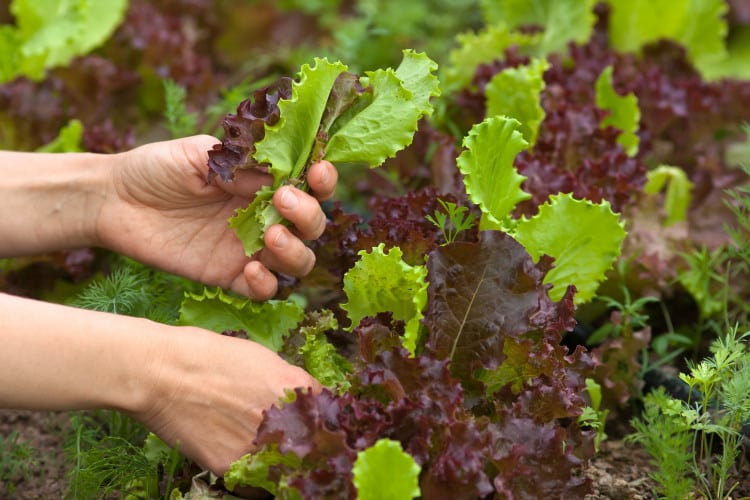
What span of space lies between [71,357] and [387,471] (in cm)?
68

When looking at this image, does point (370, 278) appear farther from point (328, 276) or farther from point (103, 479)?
point (103, 479)

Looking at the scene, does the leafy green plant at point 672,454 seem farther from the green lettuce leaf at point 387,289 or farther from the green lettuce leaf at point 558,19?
the green lettuce leaf at point 558,19

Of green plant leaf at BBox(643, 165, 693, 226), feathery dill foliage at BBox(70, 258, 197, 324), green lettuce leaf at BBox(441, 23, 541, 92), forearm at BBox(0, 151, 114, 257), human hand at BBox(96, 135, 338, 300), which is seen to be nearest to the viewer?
human hand at BBox(96, 135, 338, 300)

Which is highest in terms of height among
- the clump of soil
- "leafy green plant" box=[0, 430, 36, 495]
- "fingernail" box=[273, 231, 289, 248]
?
"fingernail" box=[273, 231, 289, 248]

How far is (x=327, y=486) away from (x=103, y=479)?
0.71 meters

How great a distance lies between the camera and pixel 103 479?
6.87 ft

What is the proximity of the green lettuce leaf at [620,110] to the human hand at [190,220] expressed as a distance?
1375 mm

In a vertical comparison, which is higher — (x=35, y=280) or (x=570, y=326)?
(x=570, y=326)

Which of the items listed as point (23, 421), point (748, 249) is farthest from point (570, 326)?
point (23, 421)

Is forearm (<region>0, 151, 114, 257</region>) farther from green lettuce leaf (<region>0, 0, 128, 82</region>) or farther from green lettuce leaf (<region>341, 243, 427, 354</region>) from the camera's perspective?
green lettuce leaf (<region>0, 0, 128, 82</region>)

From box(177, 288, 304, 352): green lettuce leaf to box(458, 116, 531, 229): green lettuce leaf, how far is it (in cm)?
55

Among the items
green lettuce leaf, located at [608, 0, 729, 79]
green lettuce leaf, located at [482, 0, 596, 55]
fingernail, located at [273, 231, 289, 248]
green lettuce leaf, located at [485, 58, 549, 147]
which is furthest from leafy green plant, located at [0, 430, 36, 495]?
green lettuce leaf, located at [608, 0, 729, 79]

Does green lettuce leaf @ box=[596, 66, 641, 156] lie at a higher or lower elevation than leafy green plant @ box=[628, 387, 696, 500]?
higher

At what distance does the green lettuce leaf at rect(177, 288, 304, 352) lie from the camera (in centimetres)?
225
